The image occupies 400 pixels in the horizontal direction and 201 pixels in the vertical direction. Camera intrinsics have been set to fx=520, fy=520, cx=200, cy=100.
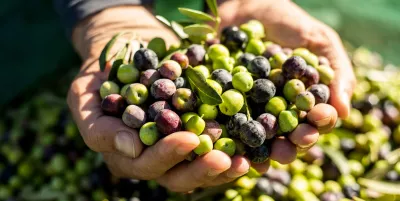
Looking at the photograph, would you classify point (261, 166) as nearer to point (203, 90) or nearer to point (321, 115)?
point (321, 115)

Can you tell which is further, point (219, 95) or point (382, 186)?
point (382, 186)

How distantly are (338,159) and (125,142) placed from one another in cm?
117

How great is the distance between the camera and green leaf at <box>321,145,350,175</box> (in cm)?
250

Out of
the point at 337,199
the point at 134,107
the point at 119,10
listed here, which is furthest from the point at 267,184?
the point at 119,10

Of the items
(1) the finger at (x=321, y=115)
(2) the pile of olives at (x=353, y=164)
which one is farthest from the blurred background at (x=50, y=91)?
(1) the finger at (x=321, y=115)

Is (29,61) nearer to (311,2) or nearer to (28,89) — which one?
(28,89)

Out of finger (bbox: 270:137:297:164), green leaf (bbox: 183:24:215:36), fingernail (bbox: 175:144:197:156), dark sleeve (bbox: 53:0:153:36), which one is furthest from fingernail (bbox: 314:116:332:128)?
dark sleeve (bbox: 53:0:153:36)

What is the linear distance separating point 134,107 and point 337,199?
107cm

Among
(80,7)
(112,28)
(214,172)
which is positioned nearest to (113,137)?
(214,172)

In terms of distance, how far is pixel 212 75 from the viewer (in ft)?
6.70

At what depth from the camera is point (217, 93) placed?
1805mm

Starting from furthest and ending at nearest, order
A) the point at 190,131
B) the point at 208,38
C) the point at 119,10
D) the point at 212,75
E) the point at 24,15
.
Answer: the point at 24,15 < the point at 119,10 < the point at 208,38 < the point at 212,75 < the point at 190,131

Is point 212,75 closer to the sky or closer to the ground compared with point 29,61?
closer to the sky

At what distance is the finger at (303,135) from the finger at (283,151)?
26 millimetres
